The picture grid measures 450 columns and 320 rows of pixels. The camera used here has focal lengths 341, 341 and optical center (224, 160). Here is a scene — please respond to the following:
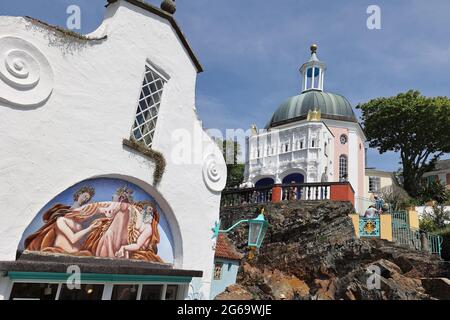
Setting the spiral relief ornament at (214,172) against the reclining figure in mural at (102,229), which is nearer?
the reclining figure in mural at (102,229)

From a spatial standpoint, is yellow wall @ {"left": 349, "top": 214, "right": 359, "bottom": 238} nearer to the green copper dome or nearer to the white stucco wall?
the white stucco wall

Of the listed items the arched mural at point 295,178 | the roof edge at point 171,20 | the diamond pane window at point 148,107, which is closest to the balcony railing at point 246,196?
the arched mural at point 295,178

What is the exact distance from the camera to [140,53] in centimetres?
640

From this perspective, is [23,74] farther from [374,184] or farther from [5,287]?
[374,184]

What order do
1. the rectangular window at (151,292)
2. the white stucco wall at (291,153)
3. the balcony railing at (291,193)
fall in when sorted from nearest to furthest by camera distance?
the rectangular window at (151,292) → the balcony railing at (291,193) → the white stucco wall at (291,153)

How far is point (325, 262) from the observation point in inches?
556

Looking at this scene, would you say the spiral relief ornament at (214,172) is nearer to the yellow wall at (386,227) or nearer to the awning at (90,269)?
the awning at (90,269)

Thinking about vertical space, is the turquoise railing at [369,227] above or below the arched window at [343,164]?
below

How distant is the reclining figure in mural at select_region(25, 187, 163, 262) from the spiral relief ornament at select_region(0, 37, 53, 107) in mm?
1555

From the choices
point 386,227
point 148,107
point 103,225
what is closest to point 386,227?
point 386,227

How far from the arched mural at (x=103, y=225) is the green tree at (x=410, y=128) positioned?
3119 centimetres

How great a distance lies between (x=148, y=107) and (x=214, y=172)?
2.11 meters

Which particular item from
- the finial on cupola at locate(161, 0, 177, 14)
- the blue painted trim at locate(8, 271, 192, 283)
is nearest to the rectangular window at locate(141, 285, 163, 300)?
the blue painted trim at locate(8, 271, 192, 283)

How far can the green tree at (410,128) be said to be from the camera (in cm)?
3069
